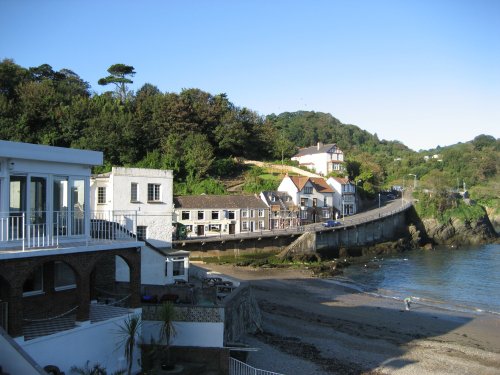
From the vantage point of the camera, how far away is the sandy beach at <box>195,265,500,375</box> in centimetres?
2128

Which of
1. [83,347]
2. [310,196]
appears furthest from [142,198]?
[310,196]

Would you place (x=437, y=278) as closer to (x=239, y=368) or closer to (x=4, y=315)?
(x=239, y=368)

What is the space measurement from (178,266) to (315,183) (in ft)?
179

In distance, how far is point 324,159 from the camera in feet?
319

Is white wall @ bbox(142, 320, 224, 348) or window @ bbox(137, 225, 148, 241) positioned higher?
window @ bbox(137, 225, 148, 241)

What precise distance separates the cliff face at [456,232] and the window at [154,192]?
63.9 meters

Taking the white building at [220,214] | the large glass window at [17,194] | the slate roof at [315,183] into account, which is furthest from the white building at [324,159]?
the large glass window at [17,194]

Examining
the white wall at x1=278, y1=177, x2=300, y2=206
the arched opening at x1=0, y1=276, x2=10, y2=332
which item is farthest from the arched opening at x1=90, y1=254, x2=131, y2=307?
the white wall at x1=278, y1=177, x2=300, y2=206

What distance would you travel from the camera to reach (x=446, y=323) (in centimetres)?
3111

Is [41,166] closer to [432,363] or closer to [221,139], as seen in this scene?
[432,363]

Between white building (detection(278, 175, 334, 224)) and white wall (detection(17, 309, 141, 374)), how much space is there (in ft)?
194

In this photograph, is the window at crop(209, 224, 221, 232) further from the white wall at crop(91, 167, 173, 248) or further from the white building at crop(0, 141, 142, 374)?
the white building at crop(0, 141, 142, 374)

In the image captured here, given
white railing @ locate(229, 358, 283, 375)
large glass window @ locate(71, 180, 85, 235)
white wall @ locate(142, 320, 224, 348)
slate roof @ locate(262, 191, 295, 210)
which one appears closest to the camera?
large glass window @ locate(71, 180, 85, 235)

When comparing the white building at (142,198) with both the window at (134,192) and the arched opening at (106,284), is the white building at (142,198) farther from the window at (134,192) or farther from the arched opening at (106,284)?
the arched opening at (106,284)
